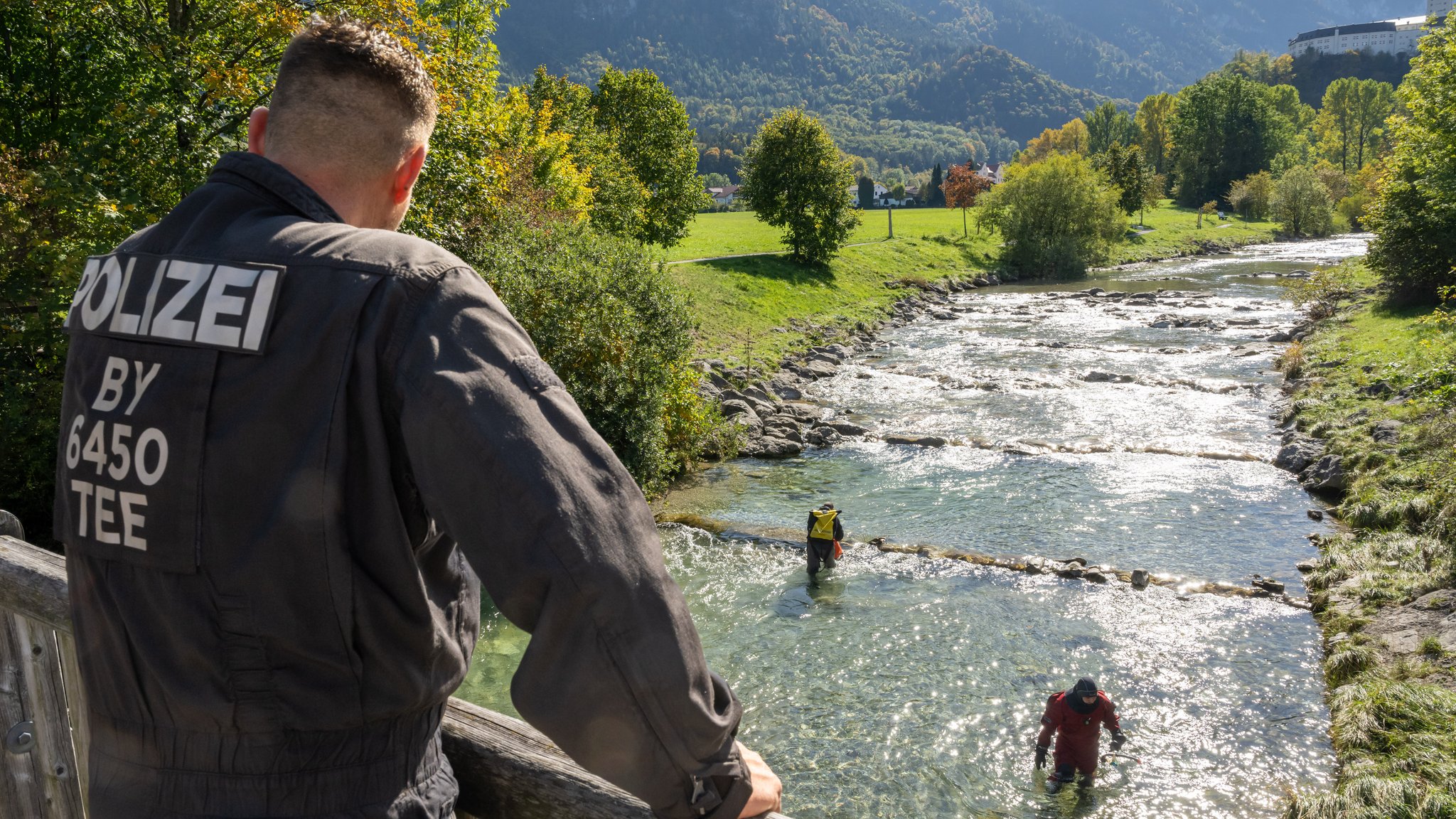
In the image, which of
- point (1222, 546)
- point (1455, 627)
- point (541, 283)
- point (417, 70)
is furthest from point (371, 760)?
point (1222, 546)

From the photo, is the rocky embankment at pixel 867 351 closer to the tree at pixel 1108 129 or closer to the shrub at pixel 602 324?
the shrub at pixel 602 324

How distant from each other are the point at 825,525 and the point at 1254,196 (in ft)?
321

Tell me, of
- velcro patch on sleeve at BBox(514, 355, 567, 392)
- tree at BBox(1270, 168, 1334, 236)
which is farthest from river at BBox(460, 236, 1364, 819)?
tree at BBox(1270, 168, 1334, 236)

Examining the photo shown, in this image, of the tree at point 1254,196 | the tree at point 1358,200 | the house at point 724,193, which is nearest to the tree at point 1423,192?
the tree at point 1358,200

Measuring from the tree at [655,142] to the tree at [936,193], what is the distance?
9099 centimetres

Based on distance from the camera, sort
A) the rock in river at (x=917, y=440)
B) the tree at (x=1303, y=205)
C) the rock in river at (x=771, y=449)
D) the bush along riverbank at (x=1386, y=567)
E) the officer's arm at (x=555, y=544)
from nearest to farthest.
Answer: the officer's arm at (x=555, y=544) < the bush along riverbank at (x=1386, y=567) < the rock in river at (x=771, y=449) < the rock in river at (x=917, y=440) < the tree at (x=1303, y=205)

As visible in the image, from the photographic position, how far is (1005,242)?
215ft

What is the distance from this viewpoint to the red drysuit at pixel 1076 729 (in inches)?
397

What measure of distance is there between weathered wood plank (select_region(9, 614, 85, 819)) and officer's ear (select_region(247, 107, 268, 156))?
241 cm

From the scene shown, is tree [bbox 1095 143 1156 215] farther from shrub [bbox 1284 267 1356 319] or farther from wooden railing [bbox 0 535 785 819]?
wooden railing [bbox 0 535 785 819]

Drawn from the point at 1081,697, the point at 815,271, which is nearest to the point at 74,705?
the point at 1081,697

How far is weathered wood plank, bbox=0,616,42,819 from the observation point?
3.58m

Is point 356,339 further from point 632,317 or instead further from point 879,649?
point 632,317

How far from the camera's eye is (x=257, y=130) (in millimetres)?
2193
